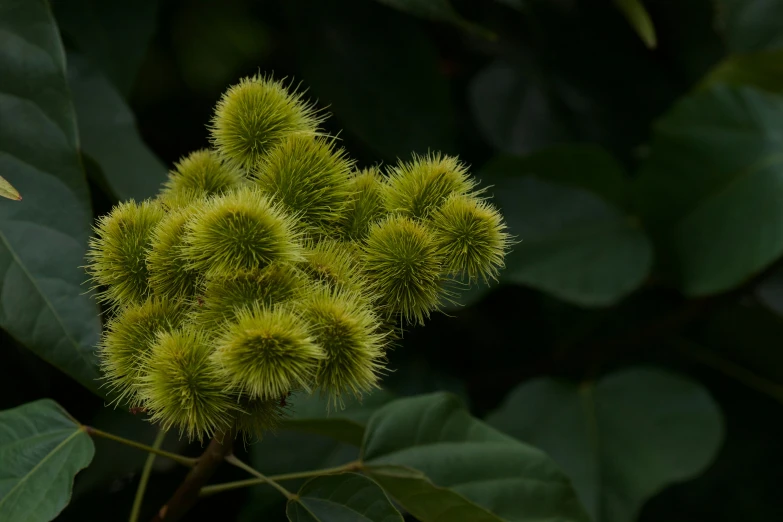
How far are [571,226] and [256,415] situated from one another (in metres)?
0.75

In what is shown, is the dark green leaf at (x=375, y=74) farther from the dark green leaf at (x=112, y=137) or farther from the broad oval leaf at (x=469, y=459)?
the broad oval leaf at (x=469, y=459)

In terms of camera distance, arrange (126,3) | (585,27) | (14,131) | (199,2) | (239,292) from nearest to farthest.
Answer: (239,292), (14,131), (126,3), (199,2), (585,27)

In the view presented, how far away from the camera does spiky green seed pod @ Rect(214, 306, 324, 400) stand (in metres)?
0.37

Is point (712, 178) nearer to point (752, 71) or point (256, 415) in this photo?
point (752, 71)

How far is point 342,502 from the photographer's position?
507 mm

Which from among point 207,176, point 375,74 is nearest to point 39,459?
point 207,176

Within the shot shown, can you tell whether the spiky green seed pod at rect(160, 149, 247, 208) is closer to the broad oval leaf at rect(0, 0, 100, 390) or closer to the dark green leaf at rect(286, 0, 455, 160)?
the broad oval leaf at rect(0, 0, 100, 390)

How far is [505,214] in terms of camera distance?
1.06 metres

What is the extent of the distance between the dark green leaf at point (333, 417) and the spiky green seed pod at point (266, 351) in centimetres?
22

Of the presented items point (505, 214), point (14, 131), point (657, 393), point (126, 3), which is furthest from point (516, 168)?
point (14, 131)

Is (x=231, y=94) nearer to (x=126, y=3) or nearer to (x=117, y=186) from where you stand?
(x=117, y=186)

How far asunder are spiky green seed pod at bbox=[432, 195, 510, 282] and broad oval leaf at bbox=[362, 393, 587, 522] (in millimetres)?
254

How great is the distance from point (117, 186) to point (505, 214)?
533 millimetres

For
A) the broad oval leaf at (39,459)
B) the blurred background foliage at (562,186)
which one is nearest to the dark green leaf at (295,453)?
the blurred background foliage at (562,186)
